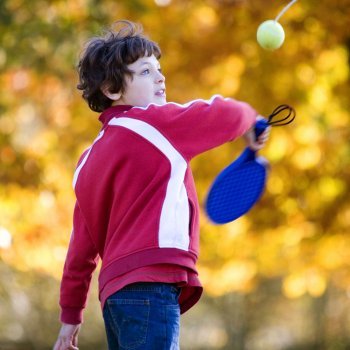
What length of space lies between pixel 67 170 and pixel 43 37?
6.43ft

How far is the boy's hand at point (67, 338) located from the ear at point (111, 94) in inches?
31.0

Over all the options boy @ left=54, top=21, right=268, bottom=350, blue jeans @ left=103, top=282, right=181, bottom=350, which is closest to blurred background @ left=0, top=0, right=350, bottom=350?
boy @ left=54, top=21, right=268, bottom=350

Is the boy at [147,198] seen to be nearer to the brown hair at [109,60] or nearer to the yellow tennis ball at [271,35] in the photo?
the brown hair at [109,60]

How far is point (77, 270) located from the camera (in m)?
2.94

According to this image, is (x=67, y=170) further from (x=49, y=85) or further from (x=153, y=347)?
(x=153, y=347)

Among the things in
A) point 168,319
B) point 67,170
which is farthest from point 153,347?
point 67,170

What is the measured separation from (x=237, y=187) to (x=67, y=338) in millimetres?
783

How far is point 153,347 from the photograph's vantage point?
252 cm

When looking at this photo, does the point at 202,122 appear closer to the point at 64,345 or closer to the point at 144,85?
the point at 144,85

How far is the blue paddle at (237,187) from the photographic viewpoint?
273 centimetres

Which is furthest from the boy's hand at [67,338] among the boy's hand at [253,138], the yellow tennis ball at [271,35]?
the yellow tennis ball at [271,35]

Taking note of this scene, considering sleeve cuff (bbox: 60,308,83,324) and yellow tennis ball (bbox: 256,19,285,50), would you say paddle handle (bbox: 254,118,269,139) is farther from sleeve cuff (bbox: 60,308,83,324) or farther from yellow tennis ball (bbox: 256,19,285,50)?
sleeve cuff (bbox: 60,308,83,324)

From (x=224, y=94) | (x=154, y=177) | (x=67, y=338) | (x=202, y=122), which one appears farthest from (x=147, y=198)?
(x=224, y=94)

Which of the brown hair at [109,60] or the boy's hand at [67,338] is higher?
the brown hair at [109,60]
